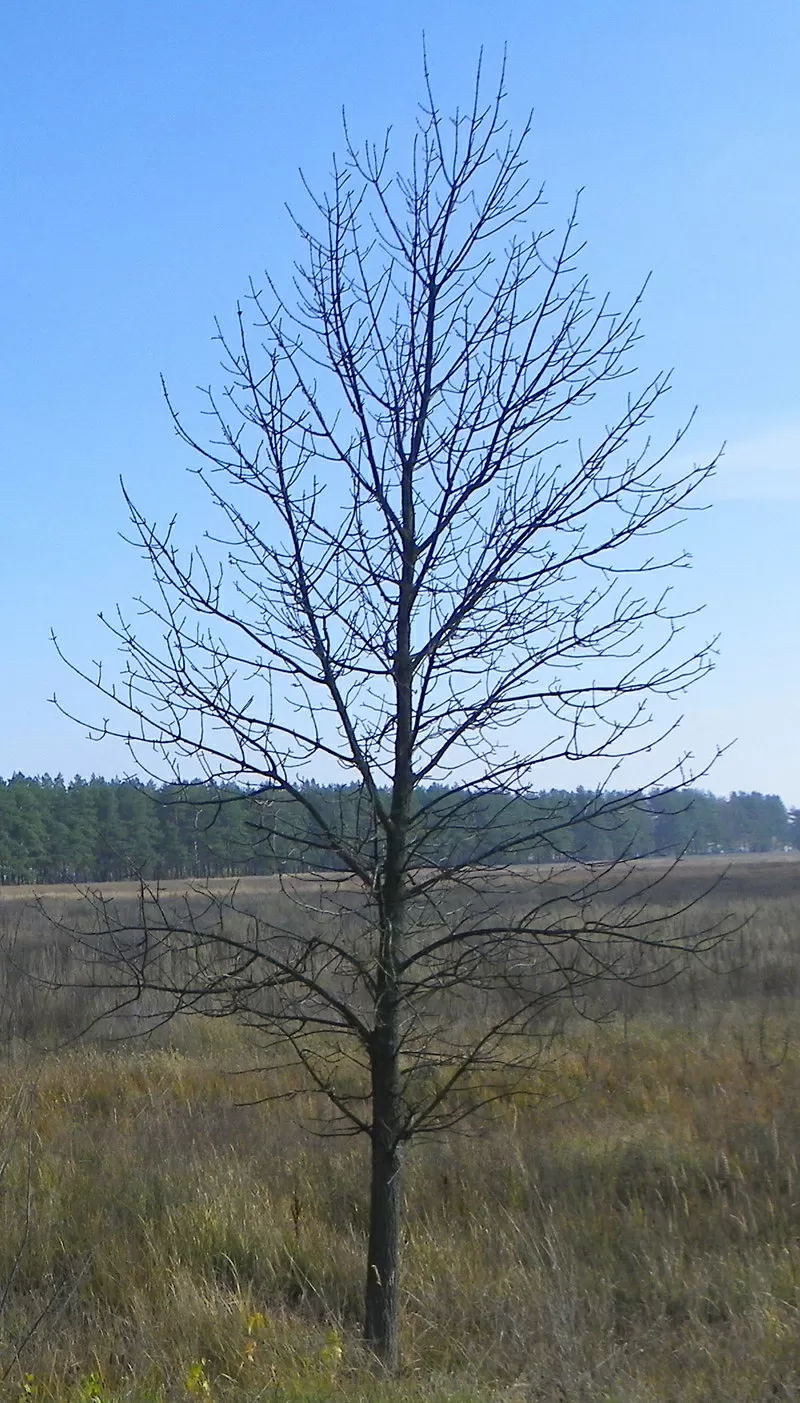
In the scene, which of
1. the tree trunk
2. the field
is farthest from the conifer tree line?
the tree trunk

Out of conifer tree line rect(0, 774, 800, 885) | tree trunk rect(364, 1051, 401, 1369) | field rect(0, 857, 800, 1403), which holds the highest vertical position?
conifer tree line rect(0, 774, 800, 885)

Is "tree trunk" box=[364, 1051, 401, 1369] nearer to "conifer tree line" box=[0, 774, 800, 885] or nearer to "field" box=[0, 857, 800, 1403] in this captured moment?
"field" box=[0, 857, 800, 1403]

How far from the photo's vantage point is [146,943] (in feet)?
14.6

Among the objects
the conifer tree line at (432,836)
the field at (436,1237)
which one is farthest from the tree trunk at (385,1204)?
the conifer tree line at (432,836)

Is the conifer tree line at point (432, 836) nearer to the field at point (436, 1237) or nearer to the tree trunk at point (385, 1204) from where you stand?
the field at point (436, 1237)

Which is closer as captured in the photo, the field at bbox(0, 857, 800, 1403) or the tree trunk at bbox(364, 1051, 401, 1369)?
the tree trunk at bbox(364, 1051, 401, 1369)

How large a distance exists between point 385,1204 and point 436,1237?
3301 mm

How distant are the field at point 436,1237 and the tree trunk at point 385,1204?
0.16 metres

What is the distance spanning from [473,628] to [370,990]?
145 centimetres

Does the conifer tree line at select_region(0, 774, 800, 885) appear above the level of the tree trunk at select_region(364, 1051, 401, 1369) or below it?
above

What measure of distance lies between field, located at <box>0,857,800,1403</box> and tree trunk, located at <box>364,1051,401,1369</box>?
156 millimetres

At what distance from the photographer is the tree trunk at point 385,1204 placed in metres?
4.71

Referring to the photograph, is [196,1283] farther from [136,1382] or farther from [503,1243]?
[136,1382]

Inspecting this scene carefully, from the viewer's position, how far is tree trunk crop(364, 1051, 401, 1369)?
4711mm
